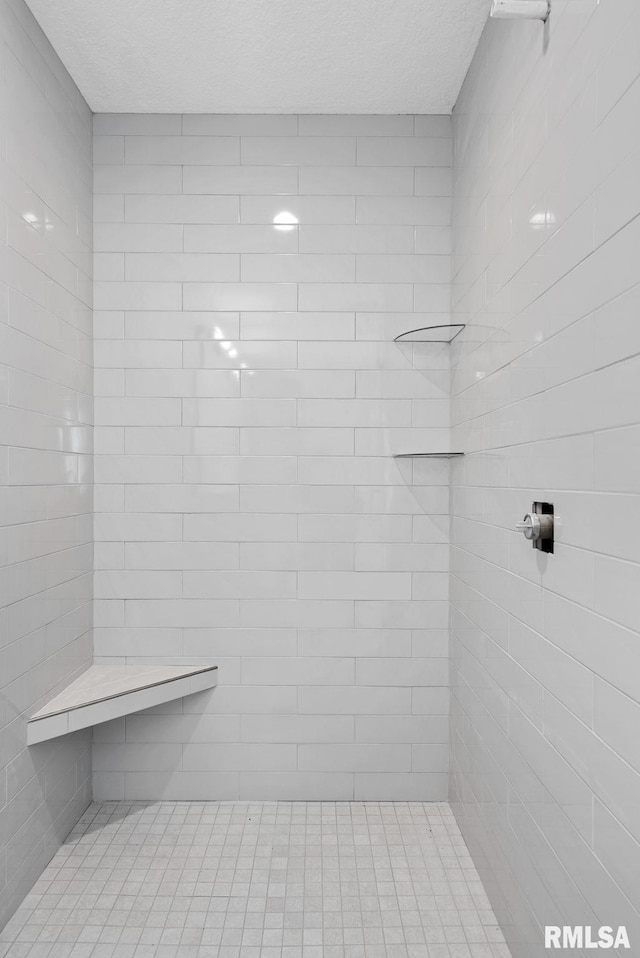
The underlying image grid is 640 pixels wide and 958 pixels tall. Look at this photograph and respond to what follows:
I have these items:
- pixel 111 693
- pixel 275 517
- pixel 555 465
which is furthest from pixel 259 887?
pixel 555 465

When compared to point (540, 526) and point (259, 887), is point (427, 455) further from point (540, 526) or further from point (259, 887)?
point (259, 887)

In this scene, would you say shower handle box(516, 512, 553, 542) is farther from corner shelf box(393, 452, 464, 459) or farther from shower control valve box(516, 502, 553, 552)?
corner shelf box(393, 452, 464, 459)

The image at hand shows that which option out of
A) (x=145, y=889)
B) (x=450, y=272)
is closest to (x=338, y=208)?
(x=450, y=272)

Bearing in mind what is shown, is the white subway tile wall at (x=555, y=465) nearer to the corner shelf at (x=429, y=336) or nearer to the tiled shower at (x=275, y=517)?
the tiled shower at (x=275, y=517)

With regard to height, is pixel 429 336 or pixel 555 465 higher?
pixel 429 336

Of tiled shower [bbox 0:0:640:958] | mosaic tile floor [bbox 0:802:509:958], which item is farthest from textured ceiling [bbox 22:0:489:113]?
mosaic tile floor [bbox 0:802:509:958]

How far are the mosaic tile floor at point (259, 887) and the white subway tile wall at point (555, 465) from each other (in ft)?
0.60

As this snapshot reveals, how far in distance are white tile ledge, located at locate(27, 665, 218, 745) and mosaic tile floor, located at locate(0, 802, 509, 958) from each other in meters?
0.47

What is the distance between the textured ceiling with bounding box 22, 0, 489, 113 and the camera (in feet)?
6.75

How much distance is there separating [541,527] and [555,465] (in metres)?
0.14

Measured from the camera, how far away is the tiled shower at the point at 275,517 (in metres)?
1.89

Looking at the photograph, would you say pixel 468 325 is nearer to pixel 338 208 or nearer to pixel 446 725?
pixel 338 208

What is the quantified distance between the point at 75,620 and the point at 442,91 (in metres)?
2.39

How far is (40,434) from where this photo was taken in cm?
215
